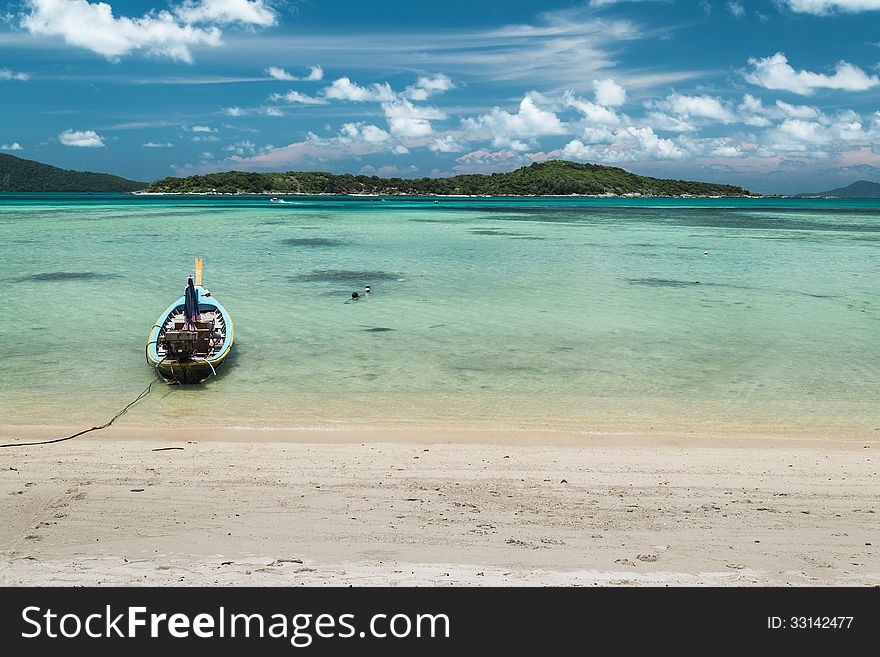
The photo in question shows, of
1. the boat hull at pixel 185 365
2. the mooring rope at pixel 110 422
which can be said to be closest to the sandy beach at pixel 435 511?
the mooring rope at pixel 110 422

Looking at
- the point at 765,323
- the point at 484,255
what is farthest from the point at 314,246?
the point at 765,323

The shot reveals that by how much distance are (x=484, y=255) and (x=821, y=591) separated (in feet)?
102

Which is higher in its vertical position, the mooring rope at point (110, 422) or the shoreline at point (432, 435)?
the mooring rope at point (110, 422)

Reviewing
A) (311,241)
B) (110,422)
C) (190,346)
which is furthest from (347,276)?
(311,241)

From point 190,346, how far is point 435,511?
7.24 meters

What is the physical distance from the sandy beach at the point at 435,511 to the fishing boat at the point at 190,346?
2619mm

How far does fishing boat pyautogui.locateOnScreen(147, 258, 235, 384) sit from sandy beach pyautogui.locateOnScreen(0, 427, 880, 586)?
2.62 m

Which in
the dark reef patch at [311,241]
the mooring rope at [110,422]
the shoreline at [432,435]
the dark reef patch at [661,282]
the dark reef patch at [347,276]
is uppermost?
the dark reef patch at [311,241]

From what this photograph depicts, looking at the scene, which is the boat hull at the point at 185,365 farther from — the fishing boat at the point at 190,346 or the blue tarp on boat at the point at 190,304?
the blue tarp on boat at the point at 190,304

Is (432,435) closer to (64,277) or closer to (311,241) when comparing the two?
(64,277)

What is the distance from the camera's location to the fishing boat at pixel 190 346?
40.1 ft

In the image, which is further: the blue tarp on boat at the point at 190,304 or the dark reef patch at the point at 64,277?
the dark reef patch at the point at 64,277

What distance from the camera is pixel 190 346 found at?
1235 cm

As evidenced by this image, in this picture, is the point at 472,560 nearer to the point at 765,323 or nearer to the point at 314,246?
the point at 765,323
